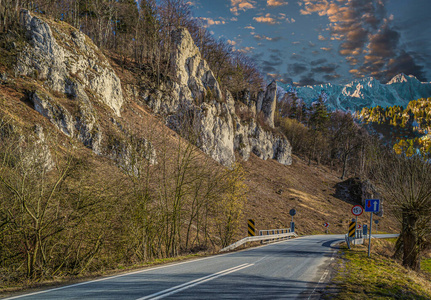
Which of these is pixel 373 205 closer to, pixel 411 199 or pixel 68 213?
pixel 411 199

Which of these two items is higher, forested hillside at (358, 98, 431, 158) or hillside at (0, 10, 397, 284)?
forested hillside at (358, 98, 431, 158)

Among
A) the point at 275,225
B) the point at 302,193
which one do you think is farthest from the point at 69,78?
the point at 302,193

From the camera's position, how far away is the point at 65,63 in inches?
994

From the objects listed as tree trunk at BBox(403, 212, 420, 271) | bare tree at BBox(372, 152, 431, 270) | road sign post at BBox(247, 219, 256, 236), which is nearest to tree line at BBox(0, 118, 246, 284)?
road sign post at BBox(247, 219, 256, 236)

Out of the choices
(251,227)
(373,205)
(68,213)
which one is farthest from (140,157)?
(373,205)

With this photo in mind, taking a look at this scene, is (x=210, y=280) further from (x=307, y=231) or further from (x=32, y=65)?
(x=307, y=231)

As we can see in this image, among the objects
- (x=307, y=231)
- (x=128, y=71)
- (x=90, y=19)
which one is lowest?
(x=307, y=231)

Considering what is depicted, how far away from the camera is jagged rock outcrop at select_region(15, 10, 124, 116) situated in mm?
22281

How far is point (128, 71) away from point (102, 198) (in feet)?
119

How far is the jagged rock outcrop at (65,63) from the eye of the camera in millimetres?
22281

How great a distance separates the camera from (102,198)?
856 centimetres

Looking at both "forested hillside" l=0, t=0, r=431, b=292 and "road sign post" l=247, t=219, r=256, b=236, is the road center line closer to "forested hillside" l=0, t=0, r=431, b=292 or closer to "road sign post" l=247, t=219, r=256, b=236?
"forested hillside" l=0, t=0, r=431, b=292

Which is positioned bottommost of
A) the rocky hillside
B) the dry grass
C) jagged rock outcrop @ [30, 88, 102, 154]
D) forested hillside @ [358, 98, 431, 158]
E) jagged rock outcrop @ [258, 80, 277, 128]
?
the dry grass

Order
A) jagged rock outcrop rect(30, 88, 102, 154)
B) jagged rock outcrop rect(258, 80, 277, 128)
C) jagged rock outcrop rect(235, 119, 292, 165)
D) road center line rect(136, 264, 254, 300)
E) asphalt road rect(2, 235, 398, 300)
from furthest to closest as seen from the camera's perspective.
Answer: jagged rock outcrop rect(258, 80, 277, 128)
jagged rock outcrop rect(235, 119, 292, 165)
jagged rock outcrop rect(30, 88, 102, 154)
asphalt road rect(2, 235, 398, 300)
road center line rect(136, 264, 254, 300)
